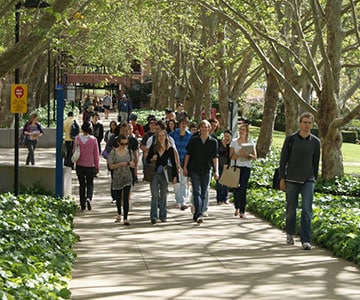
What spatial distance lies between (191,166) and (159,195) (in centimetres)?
69

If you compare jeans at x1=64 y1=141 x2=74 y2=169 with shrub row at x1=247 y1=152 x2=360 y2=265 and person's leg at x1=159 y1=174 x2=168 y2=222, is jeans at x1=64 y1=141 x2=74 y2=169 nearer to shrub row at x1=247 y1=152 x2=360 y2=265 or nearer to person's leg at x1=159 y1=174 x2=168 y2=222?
shrub row at x1=247 y1=152 x2=360 y2=265

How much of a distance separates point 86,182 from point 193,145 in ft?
8.95

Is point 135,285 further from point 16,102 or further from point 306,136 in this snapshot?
point 16,102

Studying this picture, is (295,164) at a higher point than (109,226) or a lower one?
higher

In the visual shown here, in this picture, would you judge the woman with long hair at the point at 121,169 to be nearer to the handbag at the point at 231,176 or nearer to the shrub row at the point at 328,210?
the handbag at the point at 231,176

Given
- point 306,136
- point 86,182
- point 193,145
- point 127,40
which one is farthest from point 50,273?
point 127,40

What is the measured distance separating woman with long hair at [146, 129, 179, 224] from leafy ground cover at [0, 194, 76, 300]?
141 cm

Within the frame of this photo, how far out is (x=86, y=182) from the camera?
55.3 feet

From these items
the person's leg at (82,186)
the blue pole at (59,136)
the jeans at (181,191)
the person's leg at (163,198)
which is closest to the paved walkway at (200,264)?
the person's leg at (163,198)

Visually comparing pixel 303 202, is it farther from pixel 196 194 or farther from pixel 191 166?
pixel 191 166

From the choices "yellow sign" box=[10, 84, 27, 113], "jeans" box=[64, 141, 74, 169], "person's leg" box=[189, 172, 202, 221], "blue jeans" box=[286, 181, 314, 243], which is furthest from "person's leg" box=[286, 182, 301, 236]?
"jeans" box=[64, 141, 74, 169]

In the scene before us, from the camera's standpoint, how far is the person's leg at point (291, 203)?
12114 mm

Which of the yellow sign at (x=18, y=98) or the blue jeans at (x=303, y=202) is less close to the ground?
the yellow sign at (x=18, y=98)

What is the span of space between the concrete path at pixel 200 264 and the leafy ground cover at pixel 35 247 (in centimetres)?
23
